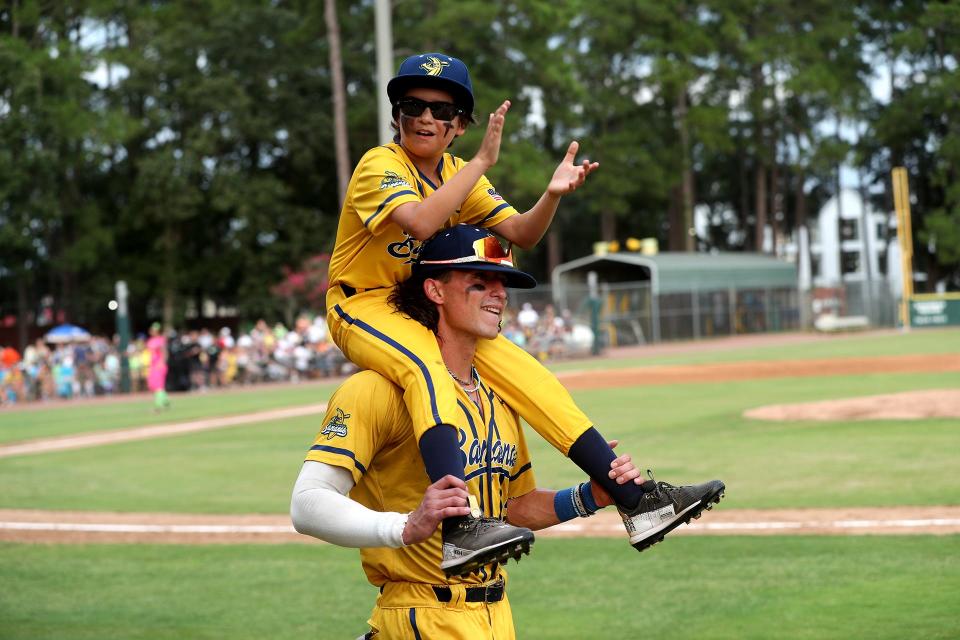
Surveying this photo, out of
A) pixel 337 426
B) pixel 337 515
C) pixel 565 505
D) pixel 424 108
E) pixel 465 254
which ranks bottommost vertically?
pixel 565 505

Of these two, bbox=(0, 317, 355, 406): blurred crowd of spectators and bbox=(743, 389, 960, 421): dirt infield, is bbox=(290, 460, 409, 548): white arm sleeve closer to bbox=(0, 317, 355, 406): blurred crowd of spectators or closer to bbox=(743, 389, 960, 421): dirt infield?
bbox=(743, 389, 960, 421): dirt infield

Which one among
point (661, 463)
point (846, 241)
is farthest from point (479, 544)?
point (846, 241)

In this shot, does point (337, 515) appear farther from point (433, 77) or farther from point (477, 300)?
point (433, 77)

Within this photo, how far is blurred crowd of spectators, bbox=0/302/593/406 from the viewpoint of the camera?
A: 34562 millimetres

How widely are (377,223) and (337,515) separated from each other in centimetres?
104

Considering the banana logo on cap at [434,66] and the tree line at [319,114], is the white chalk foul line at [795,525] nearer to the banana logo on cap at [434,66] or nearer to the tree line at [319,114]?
the banana logo on cap at [434,66]

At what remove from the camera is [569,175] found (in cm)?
441

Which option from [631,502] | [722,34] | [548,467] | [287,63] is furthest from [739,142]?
[631,502]

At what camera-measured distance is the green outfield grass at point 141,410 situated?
24109 millimetres

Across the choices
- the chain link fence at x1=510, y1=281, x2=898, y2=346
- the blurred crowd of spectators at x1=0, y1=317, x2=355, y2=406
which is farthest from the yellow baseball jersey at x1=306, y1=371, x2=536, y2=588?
the chain link fence at x1=510, y1=281, x2=898, y2=346

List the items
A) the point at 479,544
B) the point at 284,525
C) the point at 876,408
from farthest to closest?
the point at 876,408 → the point at 284,525 → the point at 479,544

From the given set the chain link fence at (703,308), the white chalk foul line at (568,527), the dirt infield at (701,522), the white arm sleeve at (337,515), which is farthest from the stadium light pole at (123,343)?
the white arm sleeve at (337,515)

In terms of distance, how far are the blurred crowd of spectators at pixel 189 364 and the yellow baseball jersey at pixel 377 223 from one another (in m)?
30.4

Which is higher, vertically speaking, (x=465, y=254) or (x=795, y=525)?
(x=465, y=254)
